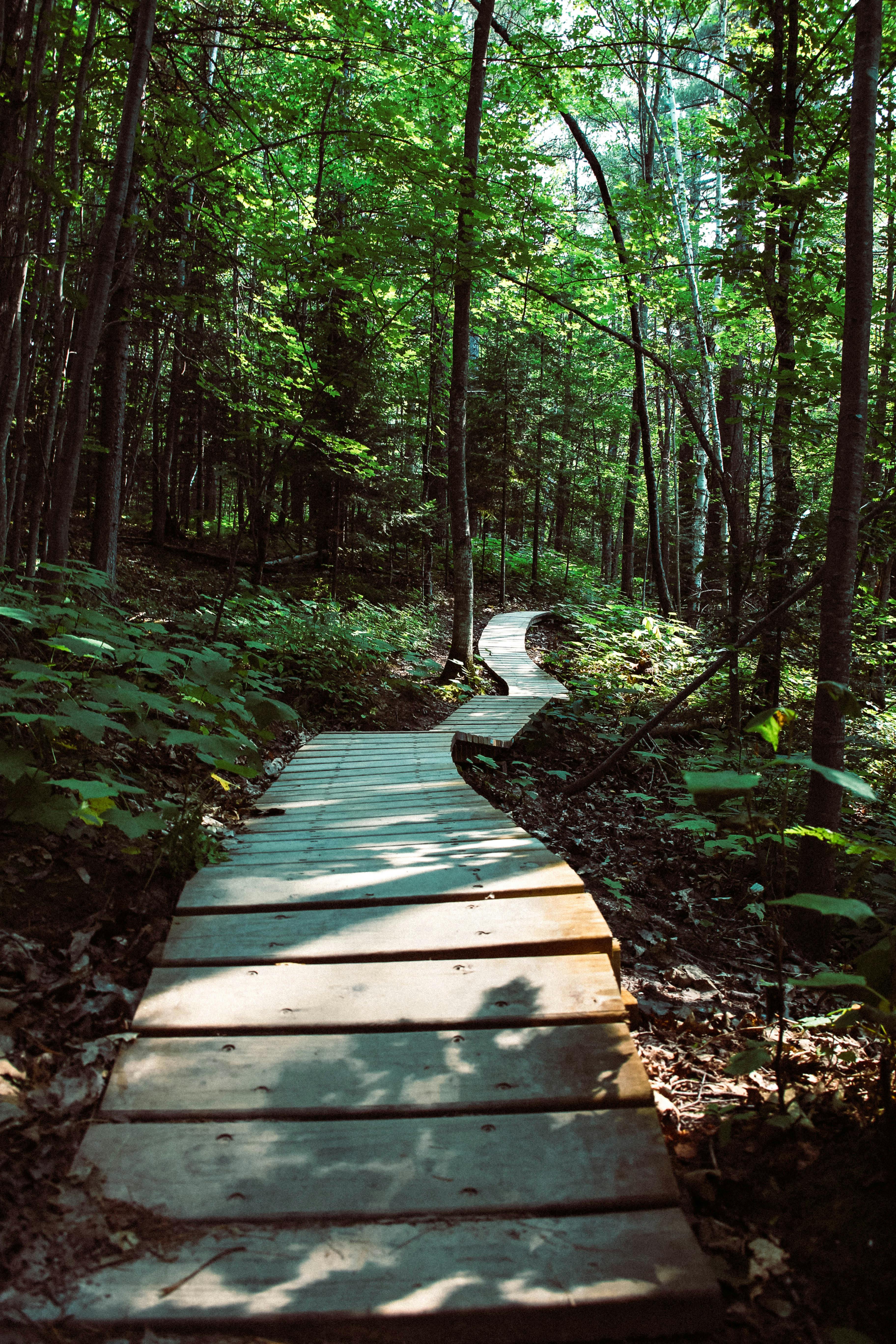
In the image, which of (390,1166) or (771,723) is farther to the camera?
Result: (771,723)

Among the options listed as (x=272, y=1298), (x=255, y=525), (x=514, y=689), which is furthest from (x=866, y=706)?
(x=255, y=525)

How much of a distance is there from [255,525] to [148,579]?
221 centimetres

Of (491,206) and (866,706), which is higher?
(491,206)

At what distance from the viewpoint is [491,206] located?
838 centimetres

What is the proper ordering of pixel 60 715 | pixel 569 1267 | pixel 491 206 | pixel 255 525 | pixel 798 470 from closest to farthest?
pixel 569 1267 < pixel 60 715 < pixel 491 206 < pixel 255 525 < pixel 798 470

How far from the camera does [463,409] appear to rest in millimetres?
10125

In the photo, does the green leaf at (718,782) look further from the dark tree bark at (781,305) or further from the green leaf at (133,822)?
the dark tree bark at (781,305)

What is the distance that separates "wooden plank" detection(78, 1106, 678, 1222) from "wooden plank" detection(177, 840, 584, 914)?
3.61 feet

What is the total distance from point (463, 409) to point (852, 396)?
7.23m

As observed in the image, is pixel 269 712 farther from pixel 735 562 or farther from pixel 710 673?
pixel 735 562

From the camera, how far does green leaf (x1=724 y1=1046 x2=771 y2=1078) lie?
6.38ft

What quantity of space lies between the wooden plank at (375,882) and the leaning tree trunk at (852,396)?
1.40 metres

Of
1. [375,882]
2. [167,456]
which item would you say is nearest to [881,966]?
[375,882]

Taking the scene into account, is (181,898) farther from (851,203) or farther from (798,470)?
(798,470)
